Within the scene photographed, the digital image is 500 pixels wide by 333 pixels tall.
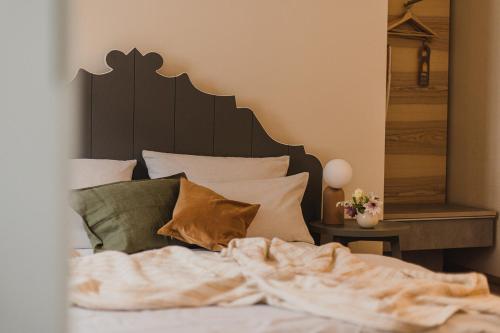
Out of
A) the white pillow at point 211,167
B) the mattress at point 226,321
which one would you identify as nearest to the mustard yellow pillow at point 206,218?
the white pillow at point 211,167

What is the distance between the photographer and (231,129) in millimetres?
3297

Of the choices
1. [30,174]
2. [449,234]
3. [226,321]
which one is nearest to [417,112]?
[449,234]

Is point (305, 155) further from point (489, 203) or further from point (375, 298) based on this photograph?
point (375, 298)

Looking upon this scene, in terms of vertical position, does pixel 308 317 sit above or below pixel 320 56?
below

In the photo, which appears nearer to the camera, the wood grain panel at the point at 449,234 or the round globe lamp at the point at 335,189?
the round globe lamp at the point at 335,189

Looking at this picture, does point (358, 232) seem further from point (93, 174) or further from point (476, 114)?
point (476, 114)

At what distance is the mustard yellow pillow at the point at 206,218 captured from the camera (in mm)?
2598

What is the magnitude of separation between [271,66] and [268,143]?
40 cm

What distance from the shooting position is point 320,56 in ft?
11.6

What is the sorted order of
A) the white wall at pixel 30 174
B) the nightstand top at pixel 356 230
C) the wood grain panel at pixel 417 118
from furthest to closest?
the wood grain panel at pixel 417 118 < the nightstand top at pixel 356 230 < the white wall at pixel 30 174

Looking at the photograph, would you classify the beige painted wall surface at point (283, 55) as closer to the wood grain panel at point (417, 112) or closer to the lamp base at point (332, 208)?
the lamp base at point (332, 208)

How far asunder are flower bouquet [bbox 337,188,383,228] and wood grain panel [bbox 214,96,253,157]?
A: 545 mm

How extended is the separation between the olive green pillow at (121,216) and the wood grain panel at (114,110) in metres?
0.43

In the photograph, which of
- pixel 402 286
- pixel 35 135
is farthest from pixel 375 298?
pixel 35 135
